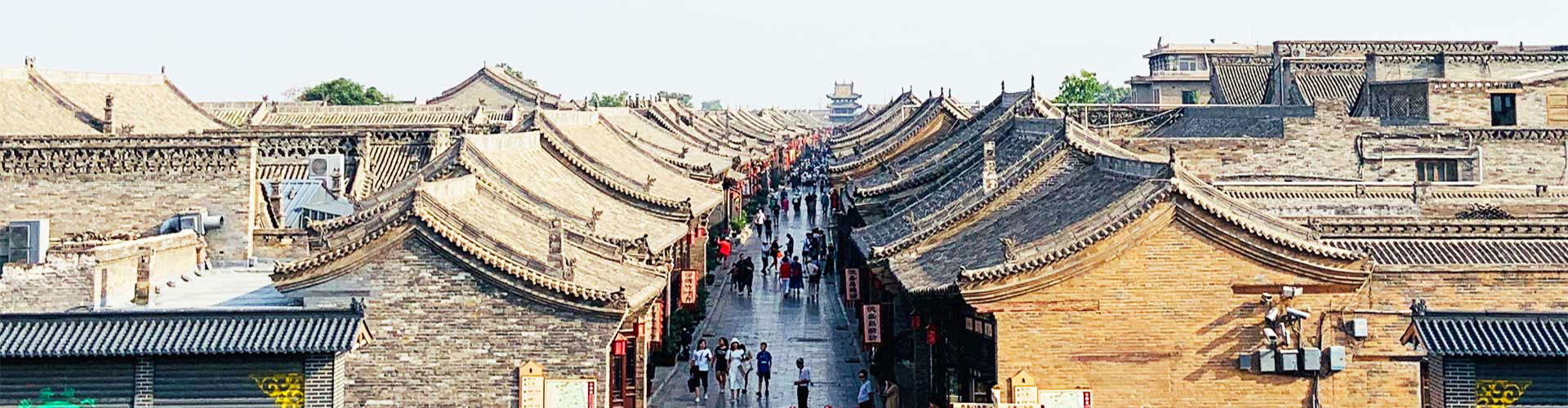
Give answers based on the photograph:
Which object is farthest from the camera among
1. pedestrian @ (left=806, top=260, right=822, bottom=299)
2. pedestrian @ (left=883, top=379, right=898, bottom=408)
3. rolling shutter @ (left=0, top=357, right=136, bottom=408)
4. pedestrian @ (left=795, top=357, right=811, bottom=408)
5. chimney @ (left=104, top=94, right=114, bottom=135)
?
chimney @ (left=104, top=94, right=114, bottom=135)

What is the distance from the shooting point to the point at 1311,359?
2259 centimetres

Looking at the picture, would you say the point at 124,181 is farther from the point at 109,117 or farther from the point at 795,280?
the point at 795,280

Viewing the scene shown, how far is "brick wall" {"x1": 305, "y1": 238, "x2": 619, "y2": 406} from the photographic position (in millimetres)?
23438

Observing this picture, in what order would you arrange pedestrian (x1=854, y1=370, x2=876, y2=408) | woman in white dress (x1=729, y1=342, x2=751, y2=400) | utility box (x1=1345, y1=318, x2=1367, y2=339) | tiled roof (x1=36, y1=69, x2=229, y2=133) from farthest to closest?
tiled roof (x1=36, y1=69, x2=229, y2=133) → woman in white dress (x1=729, y1=342, x2=751, y2=400) → pedestrian (x1=854, y1=370, x2=876, y2=408) → utility box (x1=1345, y1=318, x2=1367, y2=339)

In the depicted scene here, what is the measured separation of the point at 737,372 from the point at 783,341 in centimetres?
768

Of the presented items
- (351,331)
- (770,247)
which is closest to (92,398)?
(351,331)

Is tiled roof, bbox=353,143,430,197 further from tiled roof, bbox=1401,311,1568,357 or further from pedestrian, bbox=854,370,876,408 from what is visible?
tiled roof, bbox=1401,311,1568,357

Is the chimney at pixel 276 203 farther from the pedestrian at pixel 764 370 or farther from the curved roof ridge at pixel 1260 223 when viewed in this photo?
the curved roof ridge at pixel 1260 223

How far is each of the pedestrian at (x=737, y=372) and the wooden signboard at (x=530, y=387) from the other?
24.8 ft

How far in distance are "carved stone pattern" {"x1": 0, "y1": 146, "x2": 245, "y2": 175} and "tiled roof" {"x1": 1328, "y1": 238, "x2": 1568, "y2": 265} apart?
2178cm

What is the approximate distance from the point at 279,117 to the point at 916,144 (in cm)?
2553

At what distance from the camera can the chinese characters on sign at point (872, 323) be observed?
3175 cm

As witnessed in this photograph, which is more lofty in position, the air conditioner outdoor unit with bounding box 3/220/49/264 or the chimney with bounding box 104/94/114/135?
the chimney with bounding box 104/94/114/135

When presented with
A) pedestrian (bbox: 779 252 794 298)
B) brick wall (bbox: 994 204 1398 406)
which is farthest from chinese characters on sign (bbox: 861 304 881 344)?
pedestrian (bbox: 779 252 794 298)
